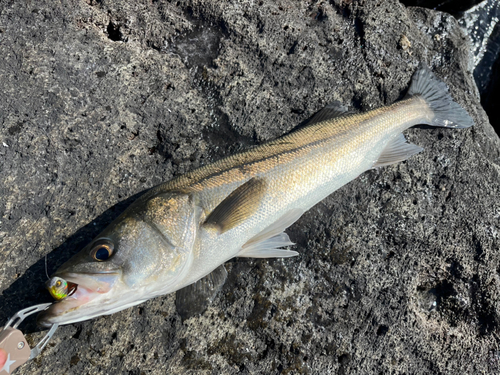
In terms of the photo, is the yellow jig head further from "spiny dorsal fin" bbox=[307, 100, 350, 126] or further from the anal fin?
"spiny dorsal fin" bbox=[307, 100, 350, 126]

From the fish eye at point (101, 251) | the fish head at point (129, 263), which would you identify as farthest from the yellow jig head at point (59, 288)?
the fish eye at point (101, 251)

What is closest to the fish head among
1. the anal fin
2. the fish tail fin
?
the anal fin

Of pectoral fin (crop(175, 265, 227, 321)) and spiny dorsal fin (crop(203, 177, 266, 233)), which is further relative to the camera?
pectoral fin (crop(175, 265, 227, 321))

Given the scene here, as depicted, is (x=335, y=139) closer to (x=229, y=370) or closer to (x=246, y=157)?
(x=246, y=157)

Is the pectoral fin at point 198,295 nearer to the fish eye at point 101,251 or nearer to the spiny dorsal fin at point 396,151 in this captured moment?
the fish eye at point 101,251

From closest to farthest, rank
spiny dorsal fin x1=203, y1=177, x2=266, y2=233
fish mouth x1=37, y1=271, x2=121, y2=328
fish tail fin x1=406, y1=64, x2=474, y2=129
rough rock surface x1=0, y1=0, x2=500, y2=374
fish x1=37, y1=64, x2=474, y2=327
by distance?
fish mouth x1=37, y1=271, x2=121, y2=328 < fish x1=37, y1=64, x2=474, y2=327 < spiny dorsal fin x1=203, y1=177, x2=266, y2=233 < rough rock surface x1=0, y1=0, x2=500, y2=374 < fish tail fin x1=406, y1=64, x2=474, y2=129

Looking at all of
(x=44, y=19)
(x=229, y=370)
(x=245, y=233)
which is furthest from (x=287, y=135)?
(x=44, y=19)
